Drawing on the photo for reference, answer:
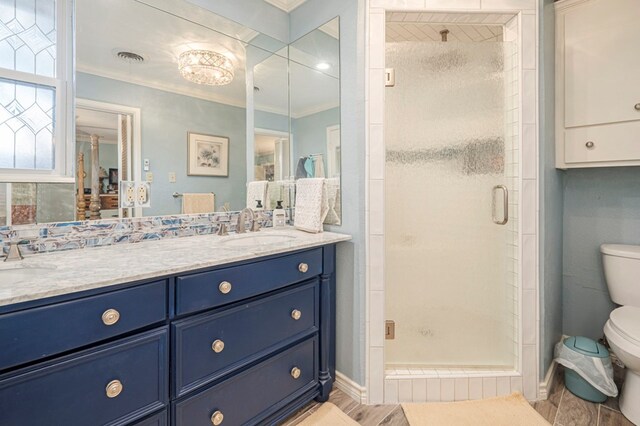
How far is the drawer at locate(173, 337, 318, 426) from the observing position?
112 cm

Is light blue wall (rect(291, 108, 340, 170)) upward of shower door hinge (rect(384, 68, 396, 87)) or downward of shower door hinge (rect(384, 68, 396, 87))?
downward

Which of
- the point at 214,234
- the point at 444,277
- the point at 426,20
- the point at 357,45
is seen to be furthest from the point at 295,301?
the point at 426,20

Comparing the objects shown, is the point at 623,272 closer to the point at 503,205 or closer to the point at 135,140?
the point at 503,205

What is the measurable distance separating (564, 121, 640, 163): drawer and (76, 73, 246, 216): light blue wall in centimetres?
202

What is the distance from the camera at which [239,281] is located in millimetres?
1196

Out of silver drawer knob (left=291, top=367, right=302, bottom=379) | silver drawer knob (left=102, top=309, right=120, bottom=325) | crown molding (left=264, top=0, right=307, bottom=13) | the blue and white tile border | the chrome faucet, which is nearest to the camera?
silver drawer knob (left=102, top=309, right=120, bottom=325)

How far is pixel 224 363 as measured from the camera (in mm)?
1186

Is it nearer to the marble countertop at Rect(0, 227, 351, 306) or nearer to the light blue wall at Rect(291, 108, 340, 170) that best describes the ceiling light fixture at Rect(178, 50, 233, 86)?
the light blue wall at Rect(291, 108, 340, 170)

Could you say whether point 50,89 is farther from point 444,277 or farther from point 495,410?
point 495,410

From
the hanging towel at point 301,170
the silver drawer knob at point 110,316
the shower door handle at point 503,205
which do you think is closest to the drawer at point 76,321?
the silver drawer knob at point 110,316

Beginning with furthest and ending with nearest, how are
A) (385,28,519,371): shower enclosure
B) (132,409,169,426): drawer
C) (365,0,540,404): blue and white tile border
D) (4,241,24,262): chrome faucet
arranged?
1. (385,28,519,371): shower enclosure
2. (365,0,540,404): blue and white tile border
3. (4,241,24,262): chrome faucet
4. (132,409,169,426): drawer

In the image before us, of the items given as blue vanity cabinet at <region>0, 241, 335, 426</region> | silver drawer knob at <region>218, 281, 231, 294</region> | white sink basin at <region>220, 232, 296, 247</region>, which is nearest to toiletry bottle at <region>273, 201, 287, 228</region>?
white sink basin at <region>220, 232, 296, 247</region>

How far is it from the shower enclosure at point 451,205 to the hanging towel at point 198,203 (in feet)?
3.28

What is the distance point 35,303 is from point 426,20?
199cm
